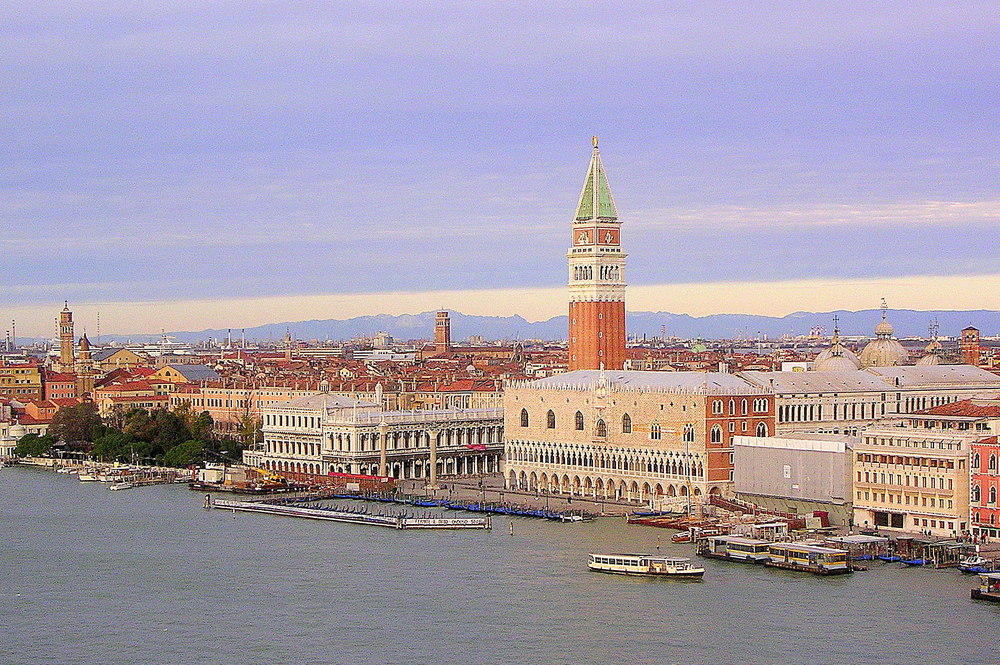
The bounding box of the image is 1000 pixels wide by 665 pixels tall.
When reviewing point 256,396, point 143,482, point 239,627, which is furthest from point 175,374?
point 239,627

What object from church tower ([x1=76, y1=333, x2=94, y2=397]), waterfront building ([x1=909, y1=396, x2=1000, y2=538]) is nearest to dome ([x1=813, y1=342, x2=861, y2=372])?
waterfront building ([x1=909, y1=396, x2=1000, y2=538])

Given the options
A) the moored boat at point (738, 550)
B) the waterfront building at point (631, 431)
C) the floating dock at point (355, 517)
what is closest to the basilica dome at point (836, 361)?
the waterfront building at point (631, 431)

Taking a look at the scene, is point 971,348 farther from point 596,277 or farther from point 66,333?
point 66,333

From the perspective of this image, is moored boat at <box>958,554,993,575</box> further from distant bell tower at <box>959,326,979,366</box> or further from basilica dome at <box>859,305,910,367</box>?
distant bell tower at <box>959,326,979,366</box>

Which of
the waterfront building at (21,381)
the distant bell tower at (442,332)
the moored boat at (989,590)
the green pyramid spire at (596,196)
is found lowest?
the moored boat at (989,590)

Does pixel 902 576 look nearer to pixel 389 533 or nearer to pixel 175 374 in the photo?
pixel 389 533

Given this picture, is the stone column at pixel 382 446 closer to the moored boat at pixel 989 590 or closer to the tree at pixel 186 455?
the tree at pixel 186 455

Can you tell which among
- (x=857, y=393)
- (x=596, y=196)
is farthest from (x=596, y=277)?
(x=857, y=393)
